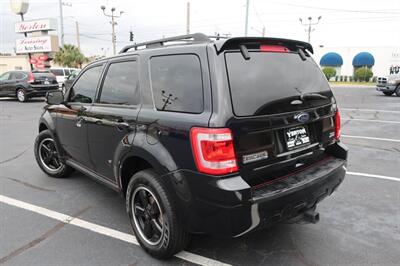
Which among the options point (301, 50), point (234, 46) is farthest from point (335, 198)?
point (234, 46)

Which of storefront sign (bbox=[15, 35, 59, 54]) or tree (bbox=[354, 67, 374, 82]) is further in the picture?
tree (bbox=[354, 67, 374, 82])

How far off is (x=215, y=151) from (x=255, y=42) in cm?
103

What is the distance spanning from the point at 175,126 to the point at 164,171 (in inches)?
15.2

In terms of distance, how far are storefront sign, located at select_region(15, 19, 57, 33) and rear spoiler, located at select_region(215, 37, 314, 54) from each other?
35561 millimetres

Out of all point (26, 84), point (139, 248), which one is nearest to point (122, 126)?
point (139, 248)

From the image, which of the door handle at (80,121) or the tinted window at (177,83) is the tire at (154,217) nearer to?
the tinted window at (177,83)

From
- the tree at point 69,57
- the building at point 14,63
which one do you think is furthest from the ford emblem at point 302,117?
the tree at point 69,57

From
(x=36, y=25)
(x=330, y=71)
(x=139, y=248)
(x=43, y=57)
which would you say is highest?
(x=36, y=25)

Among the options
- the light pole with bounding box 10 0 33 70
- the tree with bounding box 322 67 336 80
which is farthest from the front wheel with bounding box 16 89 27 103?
the tree with bounding box 322 67 336 80

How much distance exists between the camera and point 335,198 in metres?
4.29

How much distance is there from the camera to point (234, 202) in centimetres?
239

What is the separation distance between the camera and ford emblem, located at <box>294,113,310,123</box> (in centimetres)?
283

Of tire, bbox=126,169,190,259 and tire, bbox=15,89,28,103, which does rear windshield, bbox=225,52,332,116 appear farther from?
tire, bbox=15,89,28,103

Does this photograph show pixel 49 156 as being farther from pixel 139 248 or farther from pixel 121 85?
pixel 139 248
